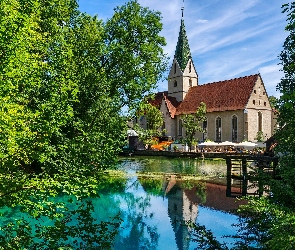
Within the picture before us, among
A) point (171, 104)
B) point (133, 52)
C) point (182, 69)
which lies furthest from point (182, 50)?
point (133, 52)

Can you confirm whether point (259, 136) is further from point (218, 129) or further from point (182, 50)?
point (182, 50)

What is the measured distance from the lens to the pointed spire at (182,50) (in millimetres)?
67625

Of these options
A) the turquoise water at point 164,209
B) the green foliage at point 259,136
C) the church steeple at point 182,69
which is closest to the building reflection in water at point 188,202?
the turquoise water at point 164,209

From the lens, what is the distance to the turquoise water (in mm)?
13062

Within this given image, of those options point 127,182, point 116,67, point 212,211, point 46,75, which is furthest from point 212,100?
point 46,75

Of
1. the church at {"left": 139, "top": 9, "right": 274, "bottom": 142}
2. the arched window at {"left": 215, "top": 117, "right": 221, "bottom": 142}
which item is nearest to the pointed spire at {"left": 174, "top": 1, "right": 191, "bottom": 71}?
the church at {"left": 139, "top": 9, "right": 274, "bottom": 142}

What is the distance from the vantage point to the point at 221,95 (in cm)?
5791

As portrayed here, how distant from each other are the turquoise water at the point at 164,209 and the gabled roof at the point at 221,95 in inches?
1152

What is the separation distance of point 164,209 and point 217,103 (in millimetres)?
42355

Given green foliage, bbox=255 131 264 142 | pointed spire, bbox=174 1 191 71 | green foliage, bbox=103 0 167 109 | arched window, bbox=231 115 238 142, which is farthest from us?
pointed spire, bbox=174 1 191 71

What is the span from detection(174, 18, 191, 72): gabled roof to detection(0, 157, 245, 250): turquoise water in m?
42.8

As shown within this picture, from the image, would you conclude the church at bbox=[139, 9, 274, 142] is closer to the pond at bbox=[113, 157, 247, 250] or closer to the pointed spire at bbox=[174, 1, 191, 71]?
the pointed spire at bbox=[174, 1, 191, 71]

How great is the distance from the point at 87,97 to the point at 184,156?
29.1 m

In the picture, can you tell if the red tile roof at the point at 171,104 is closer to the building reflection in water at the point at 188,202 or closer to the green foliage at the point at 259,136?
the green foliage at the point at 259,136
